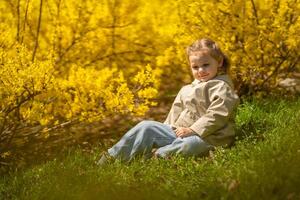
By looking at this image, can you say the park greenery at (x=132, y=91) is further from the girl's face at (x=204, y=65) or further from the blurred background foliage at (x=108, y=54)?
the girl's face at (x=204, y=65)

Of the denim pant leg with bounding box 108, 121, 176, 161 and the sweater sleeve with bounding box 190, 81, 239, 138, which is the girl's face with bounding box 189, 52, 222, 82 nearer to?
the sweater sleeve with bounding box 190, 81, 239, 138

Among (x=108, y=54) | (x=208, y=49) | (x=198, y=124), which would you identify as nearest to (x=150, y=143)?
(x=198, y=124)

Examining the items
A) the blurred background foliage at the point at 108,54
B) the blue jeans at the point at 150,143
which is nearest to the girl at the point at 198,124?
the blue jeans at the point at 150,143

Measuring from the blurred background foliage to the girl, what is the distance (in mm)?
501

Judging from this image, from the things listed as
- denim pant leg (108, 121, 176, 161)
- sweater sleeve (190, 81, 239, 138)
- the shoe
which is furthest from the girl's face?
the shoe

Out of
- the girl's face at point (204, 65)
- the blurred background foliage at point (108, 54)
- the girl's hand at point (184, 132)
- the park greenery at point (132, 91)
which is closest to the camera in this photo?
the park greenery at point (132, 91)

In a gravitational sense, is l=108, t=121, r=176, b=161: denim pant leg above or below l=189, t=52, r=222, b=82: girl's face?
below

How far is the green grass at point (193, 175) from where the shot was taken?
11.0 feet

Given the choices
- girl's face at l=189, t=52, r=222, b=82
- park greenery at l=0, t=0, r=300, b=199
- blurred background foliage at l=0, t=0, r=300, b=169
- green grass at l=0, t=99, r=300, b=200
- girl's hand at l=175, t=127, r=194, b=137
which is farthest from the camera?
blurred background foliage at l=0, t=0, r=300, b=169

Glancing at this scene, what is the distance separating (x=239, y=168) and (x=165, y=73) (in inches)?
170

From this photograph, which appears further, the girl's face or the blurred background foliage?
the blurred background foliage

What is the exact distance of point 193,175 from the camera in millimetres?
3889

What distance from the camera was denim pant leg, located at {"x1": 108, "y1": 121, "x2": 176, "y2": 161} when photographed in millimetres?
4438

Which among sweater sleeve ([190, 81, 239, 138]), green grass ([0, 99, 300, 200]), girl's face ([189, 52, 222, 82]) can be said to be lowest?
green grass ([0, 99, 300, 200])
